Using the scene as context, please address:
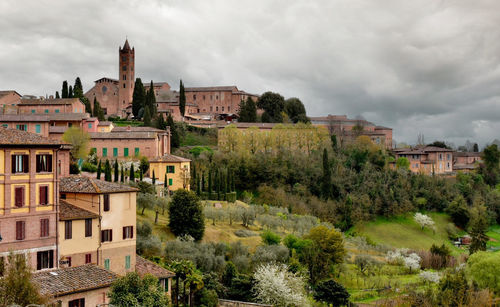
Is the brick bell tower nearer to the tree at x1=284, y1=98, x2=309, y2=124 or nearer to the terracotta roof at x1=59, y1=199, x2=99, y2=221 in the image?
the tree at x1=284, y1=98, x2=309, y2=124

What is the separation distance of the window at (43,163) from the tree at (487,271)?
29.4m

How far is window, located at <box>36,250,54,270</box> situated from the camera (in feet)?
74.9

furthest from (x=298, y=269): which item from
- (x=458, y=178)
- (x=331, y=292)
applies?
(x=458, y=178)

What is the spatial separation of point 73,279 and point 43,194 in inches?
175

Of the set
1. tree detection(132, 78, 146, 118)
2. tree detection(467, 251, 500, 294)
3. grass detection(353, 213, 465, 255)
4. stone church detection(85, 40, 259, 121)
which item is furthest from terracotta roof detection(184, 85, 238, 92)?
tree detection(467, 251, 500, 294)

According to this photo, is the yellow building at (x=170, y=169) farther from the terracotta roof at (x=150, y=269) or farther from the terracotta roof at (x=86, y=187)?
the terracotta roof at (x=86, y=187)

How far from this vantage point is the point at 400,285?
38.2m

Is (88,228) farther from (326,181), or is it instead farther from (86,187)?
(326,181)

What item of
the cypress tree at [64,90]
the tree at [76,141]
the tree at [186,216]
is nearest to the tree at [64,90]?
the cypress tree at [64,90]

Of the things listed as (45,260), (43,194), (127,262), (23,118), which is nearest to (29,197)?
(43,194)

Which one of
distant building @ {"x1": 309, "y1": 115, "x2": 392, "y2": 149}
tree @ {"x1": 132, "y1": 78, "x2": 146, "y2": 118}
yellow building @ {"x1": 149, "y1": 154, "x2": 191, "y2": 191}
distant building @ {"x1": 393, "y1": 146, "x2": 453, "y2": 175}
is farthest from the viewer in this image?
distant building @ {"x1": 309, "y1": 115, "x2": 392, "y2": 149}

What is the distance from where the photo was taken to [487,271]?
34531 mm

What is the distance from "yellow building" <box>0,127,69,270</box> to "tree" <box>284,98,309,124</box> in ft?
252

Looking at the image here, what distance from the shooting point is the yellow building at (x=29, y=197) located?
22.3m
